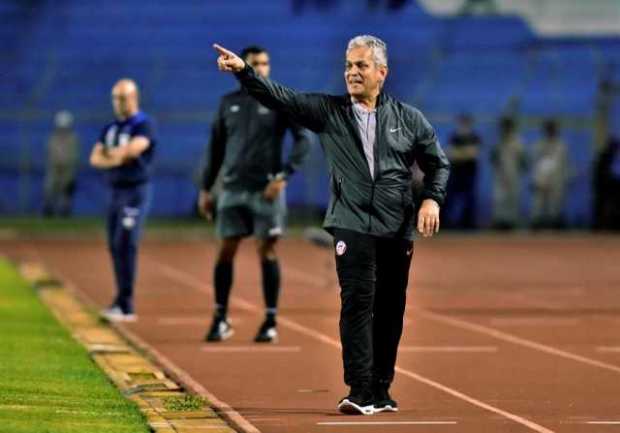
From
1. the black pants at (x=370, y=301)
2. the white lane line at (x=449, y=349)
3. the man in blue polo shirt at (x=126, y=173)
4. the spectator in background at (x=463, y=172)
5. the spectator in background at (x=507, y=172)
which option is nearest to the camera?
the black pants at (x=370, y=301)

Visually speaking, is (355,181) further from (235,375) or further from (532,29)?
(532,29)

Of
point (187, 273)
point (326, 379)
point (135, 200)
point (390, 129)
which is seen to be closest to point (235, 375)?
point (326, 379)

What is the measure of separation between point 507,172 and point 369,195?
2537 cm

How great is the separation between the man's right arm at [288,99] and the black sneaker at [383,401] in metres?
1.44

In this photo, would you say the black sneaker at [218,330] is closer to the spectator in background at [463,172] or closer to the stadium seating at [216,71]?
the spectator in background at [463,172]

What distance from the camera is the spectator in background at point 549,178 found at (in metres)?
35.7

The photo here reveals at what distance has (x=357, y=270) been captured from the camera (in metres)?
A: 10.6

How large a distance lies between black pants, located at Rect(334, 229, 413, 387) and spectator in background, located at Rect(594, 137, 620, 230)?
992 inches

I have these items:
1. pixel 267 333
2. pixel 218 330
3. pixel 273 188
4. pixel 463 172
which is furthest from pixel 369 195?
pixel 463 172

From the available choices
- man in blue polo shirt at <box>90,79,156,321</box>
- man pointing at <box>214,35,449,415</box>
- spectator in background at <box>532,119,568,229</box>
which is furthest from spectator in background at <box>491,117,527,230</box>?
man pointing at <box>214,35,449,415</box>

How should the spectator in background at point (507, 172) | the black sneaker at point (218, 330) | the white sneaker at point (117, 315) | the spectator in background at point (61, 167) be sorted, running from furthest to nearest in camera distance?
the spectator in background at point (61, 167), the spectator in background at point (507, 172), the white sneaker at point (117, 315), the black sneaker at point (218, 330)

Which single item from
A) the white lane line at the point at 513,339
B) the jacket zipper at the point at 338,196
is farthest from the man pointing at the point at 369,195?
the white lane line at the point at 513,339

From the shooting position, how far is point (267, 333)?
1528cm

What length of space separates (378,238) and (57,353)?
4037 mm
